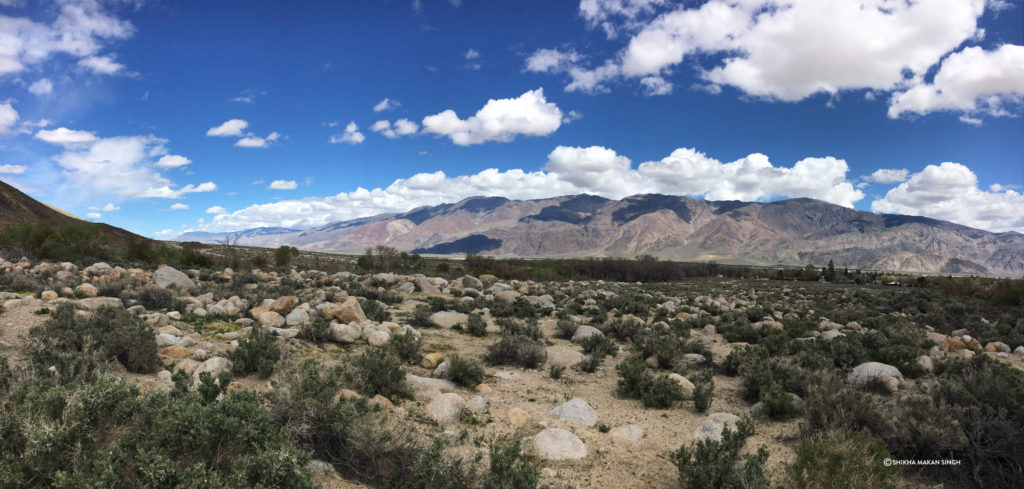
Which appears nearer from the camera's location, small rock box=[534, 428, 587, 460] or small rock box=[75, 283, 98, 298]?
small rock box=[534, 428, 587, 460]

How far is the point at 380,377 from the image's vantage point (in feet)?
25.0

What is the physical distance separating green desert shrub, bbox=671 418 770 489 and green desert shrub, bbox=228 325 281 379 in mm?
6693

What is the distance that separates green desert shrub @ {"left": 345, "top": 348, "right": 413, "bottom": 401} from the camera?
737cm

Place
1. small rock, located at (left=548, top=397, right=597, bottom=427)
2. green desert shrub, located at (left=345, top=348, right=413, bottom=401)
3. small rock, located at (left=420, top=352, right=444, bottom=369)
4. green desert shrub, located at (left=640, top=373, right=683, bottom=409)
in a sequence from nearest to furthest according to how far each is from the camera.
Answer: small rock, located at (left=548, top=397, right=597, bottom=427), green desert shrub, located at (left=345, top=348, right=413, bottom=401), green desert shrub, located at (left=640, top=373, right=683, bottom=409), small rock, located at (left=420, top=352, right=444, bottom=369)

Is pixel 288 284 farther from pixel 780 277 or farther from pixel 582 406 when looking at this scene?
pixel 780 277

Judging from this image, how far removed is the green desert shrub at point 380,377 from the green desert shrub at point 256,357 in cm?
152

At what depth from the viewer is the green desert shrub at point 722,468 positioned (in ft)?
15.4

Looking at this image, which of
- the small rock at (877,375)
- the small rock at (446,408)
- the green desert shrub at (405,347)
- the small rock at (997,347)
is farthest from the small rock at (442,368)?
the small rock at (997,347)

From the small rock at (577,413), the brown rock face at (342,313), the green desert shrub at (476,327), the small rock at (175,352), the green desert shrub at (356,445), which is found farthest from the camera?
the green desert shrub at (476,327)

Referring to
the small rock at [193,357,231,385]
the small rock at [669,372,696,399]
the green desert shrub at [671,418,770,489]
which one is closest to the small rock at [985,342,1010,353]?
the small rock at [669,372,696,399]

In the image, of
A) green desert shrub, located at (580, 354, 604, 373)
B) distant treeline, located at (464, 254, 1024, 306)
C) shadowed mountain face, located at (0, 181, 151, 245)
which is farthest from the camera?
shadowed mountain face, located at (0, 181, 151, 245)

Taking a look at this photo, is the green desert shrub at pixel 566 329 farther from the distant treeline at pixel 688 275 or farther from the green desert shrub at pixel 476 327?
the distant treeline at pixel 688 275

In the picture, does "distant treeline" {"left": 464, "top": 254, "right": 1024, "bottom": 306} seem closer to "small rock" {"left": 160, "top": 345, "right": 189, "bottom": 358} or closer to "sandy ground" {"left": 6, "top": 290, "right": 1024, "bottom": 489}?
"sandy ground" {"left": 6, "top": 290, "right": 1024, "bottom": 489}

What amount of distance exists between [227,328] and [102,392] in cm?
842
